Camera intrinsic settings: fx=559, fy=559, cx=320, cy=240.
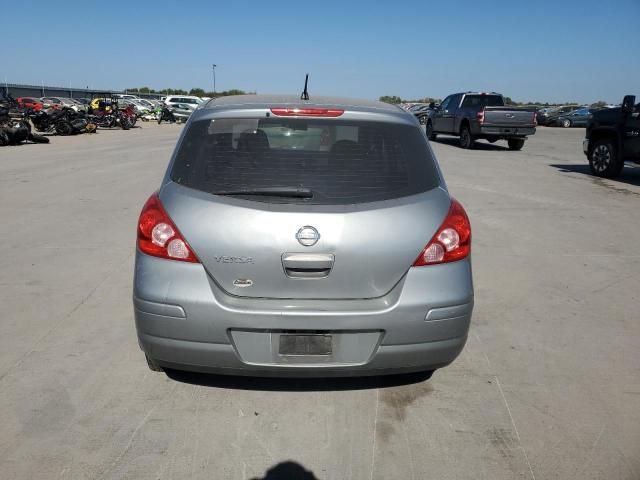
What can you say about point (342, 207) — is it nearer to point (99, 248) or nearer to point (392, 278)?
point (392, 278)

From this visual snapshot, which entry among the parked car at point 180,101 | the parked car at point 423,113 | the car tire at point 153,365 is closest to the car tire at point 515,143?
the parked car at point 423,113

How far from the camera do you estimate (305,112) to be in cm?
313

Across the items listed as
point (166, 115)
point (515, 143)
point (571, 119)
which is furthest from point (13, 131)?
point (571, 119)

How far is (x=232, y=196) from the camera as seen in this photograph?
9.44 ft

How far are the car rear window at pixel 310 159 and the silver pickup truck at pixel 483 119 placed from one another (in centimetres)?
1707

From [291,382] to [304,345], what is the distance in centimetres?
70

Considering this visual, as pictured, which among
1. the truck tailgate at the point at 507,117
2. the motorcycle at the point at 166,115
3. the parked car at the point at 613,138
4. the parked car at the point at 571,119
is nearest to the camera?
the parked car at the point at 613,138

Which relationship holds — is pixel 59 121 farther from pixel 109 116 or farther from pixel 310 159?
pixel 310 159

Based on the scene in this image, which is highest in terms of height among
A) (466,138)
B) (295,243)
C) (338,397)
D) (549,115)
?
(295,243)

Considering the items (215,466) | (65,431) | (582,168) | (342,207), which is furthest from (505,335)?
(582,168)

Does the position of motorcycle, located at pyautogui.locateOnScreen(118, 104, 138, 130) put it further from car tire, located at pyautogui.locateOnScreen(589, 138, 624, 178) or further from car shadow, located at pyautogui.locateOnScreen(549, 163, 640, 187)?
car tire, located at pyautogui.locateOnScreen(589, 138, 624, 178)

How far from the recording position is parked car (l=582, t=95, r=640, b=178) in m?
11.6

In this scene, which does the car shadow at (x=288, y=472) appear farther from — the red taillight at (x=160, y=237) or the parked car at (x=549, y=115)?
the parked car at (x=549, y=115)

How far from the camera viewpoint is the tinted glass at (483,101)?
20719 mm
